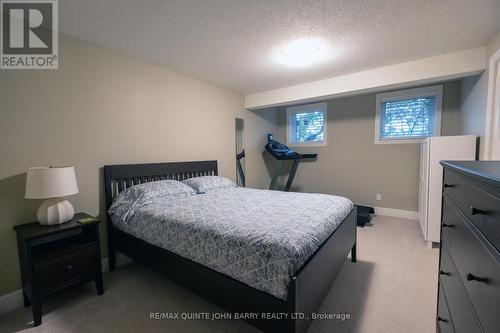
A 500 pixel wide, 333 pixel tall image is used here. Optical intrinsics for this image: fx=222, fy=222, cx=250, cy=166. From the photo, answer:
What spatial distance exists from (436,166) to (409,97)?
5.62ft

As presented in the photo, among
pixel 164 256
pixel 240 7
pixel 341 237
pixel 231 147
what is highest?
pixel 240 7

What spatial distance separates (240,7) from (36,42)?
194cm

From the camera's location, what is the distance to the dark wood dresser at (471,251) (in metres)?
0.66

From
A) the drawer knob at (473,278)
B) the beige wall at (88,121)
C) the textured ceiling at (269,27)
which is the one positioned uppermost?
the textured ceiling at (269,27)

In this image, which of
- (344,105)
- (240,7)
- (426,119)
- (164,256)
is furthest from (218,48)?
(426,119)

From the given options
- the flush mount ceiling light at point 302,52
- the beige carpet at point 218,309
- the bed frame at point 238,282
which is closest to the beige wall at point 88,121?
the bed frame at point 238,282

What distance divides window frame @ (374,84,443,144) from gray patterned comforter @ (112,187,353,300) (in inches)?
95.0

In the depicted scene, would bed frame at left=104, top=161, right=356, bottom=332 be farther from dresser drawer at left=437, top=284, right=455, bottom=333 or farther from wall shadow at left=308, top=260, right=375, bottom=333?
dresser drawer at left=437, top=284, right=455, bottom=333

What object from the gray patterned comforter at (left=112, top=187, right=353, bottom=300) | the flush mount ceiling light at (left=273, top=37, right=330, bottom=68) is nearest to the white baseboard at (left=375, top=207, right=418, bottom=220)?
the gray patterned comforter at (left=112, top=187, right=353, bottom=300)

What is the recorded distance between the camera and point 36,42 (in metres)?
2.07

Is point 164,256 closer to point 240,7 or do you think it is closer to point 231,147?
point 240,7

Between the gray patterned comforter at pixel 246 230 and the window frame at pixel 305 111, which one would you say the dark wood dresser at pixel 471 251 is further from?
the window frame at pixel 305 111

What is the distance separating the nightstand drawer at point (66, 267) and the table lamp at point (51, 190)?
1.01ft

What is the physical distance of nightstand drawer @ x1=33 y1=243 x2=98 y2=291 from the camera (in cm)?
172
